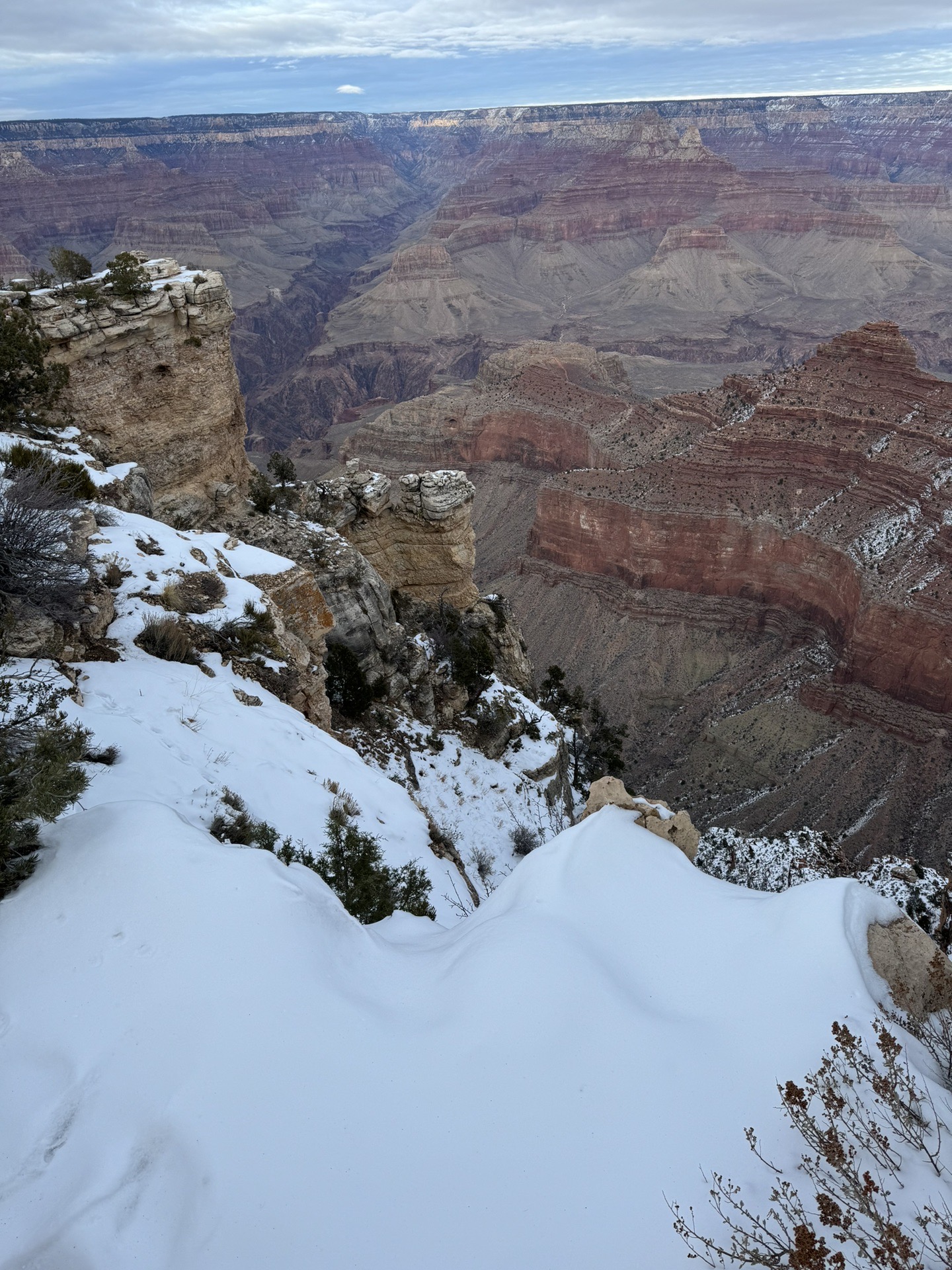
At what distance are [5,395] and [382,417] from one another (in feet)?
197

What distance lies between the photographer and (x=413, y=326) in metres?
135

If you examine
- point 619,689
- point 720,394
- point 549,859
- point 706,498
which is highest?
point 549,859

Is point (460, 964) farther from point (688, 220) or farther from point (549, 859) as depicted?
point (688, 220)

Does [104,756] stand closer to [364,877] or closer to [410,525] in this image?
[364,877]

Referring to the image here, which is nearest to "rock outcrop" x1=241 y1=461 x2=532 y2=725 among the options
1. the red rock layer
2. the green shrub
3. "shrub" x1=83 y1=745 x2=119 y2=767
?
the green shrub

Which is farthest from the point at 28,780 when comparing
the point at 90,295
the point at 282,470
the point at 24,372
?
the point at 282,470

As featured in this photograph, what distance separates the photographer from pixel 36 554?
32.1 ft

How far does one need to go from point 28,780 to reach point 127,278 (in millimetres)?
15632

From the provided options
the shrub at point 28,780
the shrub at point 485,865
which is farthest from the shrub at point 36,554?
the shrub at point 485,865

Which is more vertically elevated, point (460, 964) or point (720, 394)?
point (460, 964)

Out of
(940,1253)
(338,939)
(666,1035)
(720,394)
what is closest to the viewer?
(940,1253)

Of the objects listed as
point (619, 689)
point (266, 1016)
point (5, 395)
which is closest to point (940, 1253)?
point (266, 1016)

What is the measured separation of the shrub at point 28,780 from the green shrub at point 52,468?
5314 millimetres

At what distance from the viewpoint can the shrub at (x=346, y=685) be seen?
17914 millimetres
